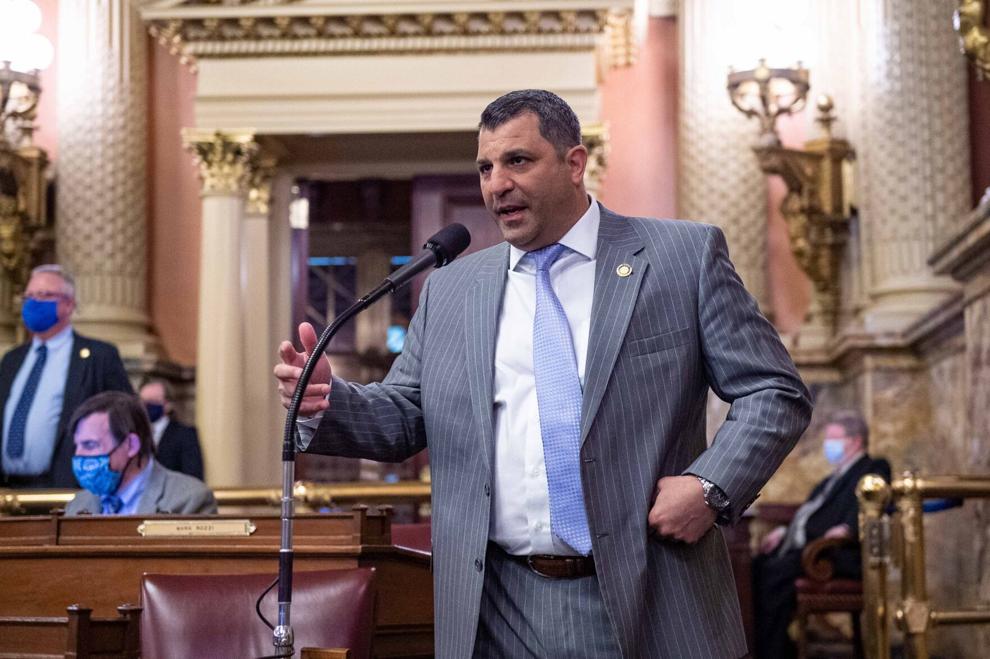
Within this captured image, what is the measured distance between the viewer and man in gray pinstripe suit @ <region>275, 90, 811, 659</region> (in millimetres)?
2568

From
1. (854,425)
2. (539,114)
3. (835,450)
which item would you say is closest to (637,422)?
(539,114)

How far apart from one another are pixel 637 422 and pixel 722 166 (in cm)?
771

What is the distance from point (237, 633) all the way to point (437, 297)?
0.86 meters

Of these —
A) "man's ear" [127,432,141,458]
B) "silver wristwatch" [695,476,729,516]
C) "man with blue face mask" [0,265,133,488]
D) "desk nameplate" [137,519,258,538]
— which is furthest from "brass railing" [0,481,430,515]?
"silver wristwatch" [695,476,729,516]

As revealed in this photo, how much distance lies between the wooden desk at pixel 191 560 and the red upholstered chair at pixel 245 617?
3.62 feet

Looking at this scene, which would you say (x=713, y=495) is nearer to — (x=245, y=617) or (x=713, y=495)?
(x=713, y=495)

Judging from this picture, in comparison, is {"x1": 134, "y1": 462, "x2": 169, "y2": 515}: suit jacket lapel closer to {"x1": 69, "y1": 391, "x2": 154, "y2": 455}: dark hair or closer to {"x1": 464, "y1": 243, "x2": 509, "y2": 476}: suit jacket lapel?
{"x1": 69, "y1": 391, "x2": 154, "y2": 455}: dark hair

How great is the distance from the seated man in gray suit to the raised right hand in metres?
2.84

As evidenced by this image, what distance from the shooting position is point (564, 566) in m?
2.59

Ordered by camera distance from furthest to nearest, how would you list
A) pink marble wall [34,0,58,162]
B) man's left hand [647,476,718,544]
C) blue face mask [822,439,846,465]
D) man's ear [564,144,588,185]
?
pink marble wall [34,0,58,162] → blue face mask [822,439,846,465] → man's ear [564,144,588,185] → man's left hand [647,476,718,544]

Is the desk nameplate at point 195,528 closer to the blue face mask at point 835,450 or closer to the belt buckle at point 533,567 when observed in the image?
the belt buckle at point 533,567

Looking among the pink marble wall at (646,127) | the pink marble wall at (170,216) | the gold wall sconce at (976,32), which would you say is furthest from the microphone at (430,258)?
the pink marble wall at (170,216)

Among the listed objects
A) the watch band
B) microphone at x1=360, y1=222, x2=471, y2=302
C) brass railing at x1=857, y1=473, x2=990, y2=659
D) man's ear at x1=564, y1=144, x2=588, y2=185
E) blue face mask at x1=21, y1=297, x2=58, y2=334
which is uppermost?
blue face mask at x1=21, y1=297, x2=58, y2=334

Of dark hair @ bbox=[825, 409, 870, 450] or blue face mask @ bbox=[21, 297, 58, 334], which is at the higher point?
blue face mask @ bbox=[21, 297, 58, 334]
